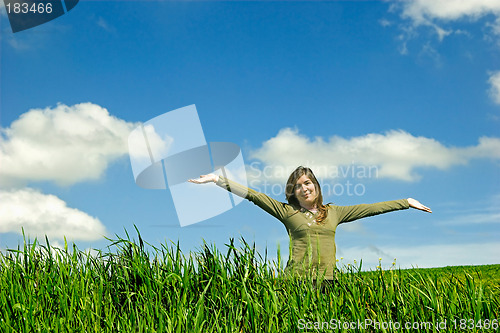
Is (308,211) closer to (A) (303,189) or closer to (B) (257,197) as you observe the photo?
(A) (303,189)

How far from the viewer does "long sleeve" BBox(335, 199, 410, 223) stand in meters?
5.56

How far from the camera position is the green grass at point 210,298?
4070 millimetres

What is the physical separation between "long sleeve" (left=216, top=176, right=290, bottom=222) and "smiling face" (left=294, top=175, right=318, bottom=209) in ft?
0.66

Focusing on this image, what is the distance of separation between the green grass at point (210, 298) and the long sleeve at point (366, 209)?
0.77 meters

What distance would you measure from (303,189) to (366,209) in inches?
32.9

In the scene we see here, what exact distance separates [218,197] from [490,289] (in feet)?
11.0

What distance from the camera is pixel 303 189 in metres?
5.43

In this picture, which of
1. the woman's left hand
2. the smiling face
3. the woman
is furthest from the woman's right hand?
the woman's left hand

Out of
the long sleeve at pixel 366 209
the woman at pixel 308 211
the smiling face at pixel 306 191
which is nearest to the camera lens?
the woman at pixel 308 211

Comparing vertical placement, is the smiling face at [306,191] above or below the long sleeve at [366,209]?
above

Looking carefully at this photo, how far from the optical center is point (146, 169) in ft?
21.0

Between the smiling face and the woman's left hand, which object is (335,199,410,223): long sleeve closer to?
the woman's left hand

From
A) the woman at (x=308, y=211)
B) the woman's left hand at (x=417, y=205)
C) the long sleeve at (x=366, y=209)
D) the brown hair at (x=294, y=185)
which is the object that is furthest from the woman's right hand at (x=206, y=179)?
the woman's left hand at (x=417, y=205)

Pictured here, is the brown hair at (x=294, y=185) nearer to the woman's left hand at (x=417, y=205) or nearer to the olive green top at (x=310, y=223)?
the olive green top at (x=310, y=223)
